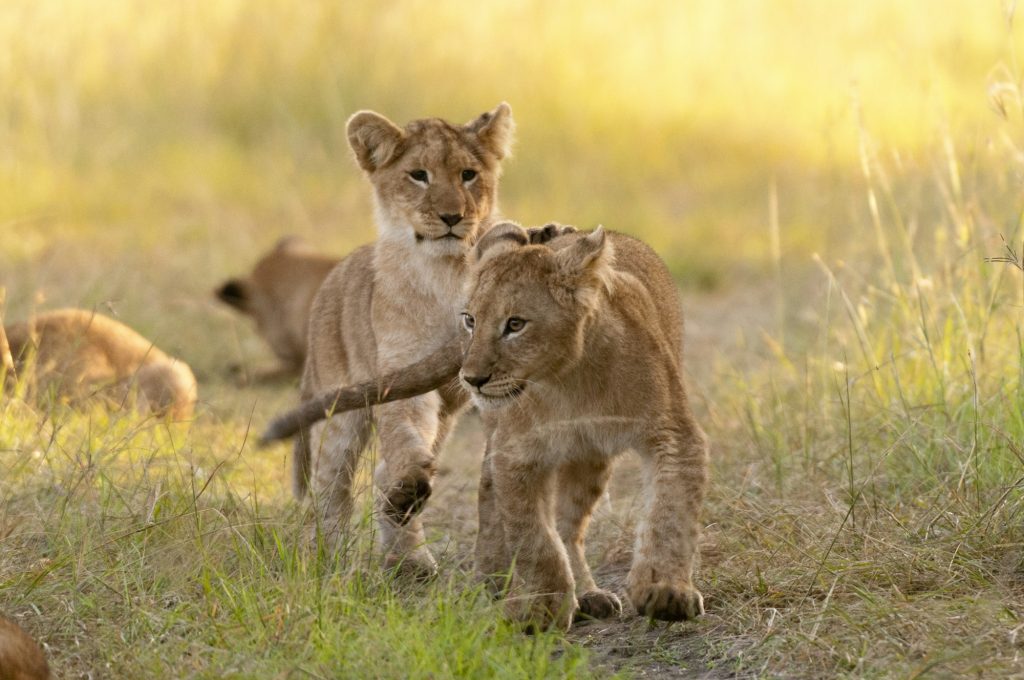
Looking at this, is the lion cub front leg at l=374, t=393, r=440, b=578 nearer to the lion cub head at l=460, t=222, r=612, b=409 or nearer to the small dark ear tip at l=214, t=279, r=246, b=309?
the lion cub head at l=460, t=222, r=612, b=409

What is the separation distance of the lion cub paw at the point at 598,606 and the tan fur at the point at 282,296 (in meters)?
4.06

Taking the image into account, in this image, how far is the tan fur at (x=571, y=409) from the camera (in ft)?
12.4

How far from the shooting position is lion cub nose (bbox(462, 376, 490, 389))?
3.77 m

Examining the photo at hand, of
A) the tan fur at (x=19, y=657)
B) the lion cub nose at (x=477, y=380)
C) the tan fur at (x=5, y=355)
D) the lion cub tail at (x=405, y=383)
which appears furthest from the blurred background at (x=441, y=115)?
→ the tan fur at (x=19, y=657)

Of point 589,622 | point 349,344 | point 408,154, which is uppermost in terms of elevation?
point 408,154

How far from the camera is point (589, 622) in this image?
4.04 meters

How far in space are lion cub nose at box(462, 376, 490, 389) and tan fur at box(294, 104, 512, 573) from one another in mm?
601

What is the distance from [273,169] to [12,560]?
25.8ft

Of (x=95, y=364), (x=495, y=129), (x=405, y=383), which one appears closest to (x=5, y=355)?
(x=95, y=364)

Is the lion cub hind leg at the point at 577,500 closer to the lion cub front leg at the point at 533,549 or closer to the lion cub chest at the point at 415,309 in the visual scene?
the lion cub front leg at the point at 533,549

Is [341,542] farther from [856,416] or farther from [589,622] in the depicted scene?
[856,416]

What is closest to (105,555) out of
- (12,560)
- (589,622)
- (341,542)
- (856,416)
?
(12,560)

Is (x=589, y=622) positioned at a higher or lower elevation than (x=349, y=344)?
lower

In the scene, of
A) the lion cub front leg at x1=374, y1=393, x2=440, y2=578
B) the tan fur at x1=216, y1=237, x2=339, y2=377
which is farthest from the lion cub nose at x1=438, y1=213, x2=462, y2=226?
the tan fur at x1=216, y1=237, x2=339, y2=377
